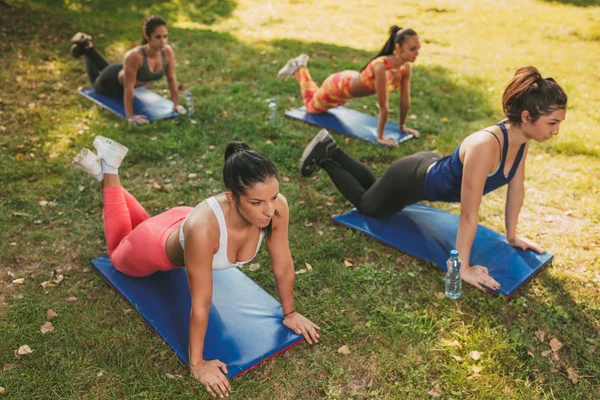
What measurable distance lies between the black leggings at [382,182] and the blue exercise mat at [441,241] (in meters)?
0.17

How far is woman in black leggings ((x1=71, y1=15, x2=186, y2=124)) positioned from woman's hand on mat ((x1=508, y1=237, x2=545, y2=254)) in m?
4.93

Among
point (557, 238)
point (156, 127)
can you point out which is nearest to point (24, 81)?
point (156, 127)

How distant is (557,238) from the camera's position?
4906 mm

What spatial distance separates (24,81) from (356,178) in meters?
6.45

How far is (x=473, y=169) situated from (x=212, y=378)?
2393mm

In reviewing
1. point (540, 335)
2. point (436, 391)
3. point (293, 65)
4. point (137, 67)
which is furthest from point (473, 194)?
point (137, 67)

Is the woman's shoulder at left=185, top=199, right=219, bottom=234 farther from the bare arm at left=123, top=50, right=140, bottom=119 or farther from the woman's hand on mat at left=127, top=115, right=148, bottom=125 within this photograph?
the bare arm at left=123, top=50, right=140, bottom=119

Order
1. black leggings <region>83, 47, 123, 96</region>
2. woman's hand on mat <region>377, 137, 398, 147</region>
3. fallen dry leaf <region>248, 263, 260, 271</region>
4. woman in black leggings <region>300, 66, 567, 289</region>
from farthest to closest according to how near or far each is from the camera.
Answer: black leggings <region>83, 47, 123, 96</region>
woman's hand on mat <region>377, 137, 398, 147</region>
fallen dry leaf <region>248, 263, 260, 271</region>
woman in black leggings <region>300, 66, 567, 289</region>

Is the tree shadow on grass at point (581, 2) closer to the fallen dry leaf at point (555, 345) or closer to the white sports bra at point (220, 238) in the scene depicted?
the fallen dry leaf at point (555, 345)

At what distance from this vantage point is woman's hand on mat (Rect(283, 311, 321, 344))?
3623 millimetres

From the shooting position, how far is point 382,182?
4.79 meters

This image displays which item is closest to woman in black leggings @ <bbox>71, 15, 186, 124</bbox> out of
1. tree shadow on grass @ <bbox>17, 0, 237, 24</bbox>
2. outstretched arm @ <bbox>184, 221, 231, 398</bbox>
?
tree shadow on grass @ <bbox>17, 0, 237, 24</bbox>

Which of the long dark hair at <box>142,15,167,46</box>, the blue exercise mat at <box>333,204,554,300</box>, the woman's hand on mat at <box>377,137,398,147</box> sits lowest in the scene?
the blue exercise mat at <box>333,204,554,300</box>

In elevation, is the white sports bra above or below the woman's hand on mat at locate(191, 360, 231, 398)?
above
